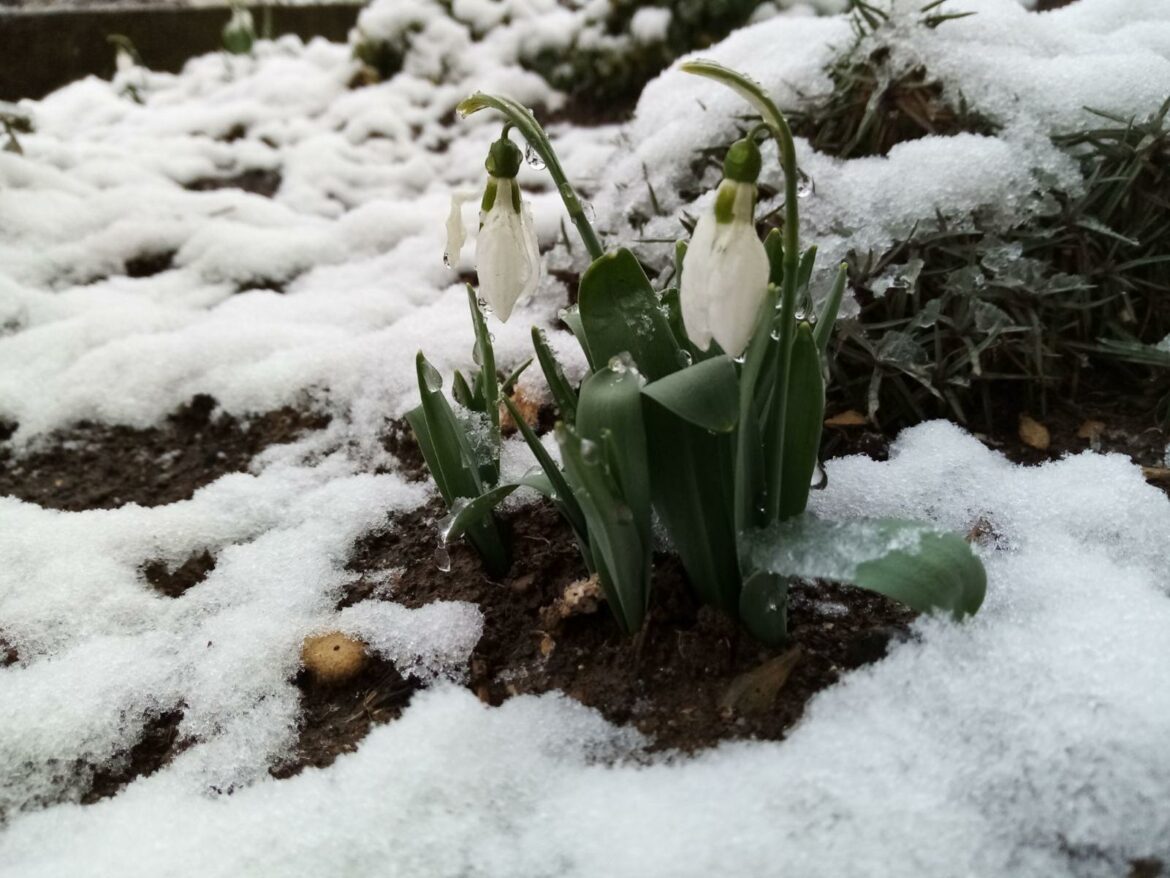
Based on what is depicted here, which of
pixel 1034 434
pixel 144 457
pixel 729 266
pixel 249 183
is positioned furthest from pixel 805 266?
pixel 249 183

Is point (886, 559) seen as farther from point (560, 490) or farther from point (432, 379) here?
point (432, 379)

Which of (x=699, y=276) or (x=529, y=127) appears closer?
(x=699, y=276)

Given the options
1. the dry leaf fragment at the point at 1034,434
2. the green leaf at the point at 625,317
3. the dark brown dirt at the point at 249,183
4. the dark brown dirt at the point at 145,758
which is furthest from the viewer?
the dark brown dirt at the point at 249,183

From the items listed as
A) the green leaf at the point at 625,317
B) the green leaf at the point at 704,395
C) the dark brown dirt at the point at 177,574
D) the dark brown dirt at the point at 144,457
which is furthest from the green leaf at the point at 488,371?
the dark brown dirt at the point at 144,457

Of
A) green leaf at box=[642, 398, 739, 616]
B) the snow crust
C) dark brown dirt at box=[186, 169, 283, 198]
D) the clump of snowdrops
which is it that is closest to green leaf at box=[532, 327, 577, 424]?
the clump of snowdrops

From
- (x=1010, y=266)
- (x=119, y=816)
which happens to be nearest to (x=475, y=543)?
(x=119, y=816)

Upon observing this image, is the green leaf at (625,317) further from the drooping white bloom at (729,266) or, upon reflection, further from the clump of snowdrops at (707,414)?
the drooping white bloom at (729,266)

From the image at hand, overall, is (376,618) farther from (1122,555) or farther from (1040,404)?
(1040,404)
